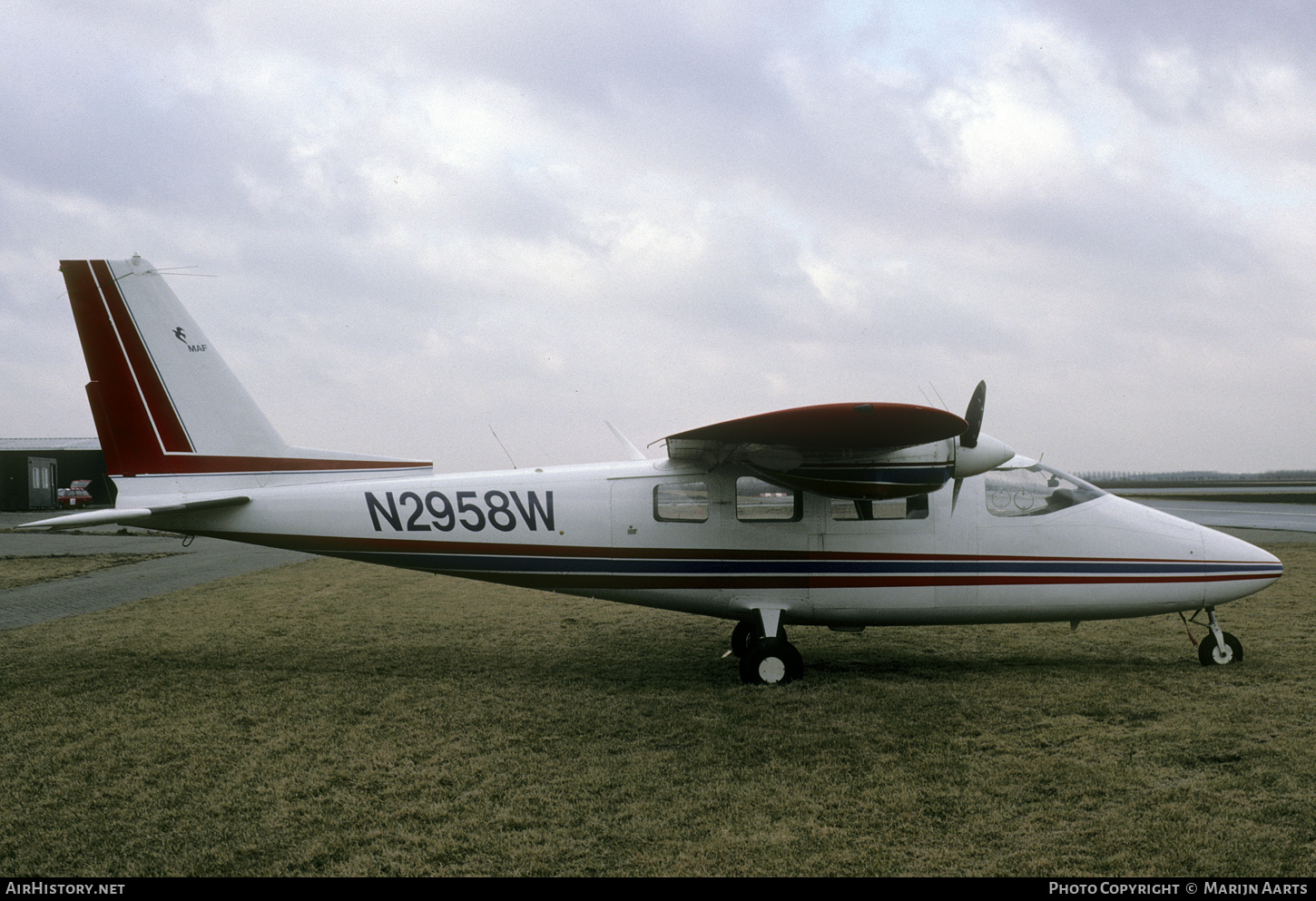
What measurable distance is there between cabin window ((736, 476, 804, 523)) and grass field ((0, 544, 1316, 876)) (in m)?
1.55

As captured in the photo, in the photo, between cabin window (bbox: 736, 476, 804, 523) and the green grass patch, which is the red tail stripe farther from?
the green grass patch

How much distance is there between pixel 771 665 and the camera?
6988 millimetres

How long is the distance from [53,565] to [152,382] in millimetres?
13553

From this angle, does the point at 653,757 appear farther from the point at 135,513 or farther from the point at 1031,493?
the point at 135,513

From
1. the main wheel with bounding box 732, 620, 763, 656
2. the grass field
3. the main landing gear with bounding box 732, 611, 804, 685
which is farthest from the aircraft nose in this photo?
the main wheel with bounding box 732, 620, 763, 656

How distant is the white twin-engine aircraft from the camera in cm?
728

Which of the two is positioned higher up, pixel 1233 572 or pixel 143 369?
pixel 143 369

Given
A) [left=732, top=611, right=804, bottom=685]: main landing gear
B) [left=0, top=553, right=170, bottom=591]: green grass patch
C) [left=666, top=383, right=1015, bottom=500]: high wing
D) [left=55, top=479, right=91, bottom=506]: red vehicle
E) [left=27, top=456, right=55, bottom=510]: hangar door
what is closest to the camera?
[left=666, top=383, right=1015, bottom=500]: high wing

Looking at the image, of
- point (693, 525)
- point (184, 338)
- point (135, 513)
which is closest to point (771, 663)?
point (693, 525)

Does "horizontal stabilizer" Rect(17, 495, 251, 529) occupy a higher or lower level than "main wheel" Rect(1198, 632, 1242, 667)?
higher

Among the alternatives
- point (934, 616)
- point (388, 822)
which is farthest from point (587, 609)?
point (388, 822)

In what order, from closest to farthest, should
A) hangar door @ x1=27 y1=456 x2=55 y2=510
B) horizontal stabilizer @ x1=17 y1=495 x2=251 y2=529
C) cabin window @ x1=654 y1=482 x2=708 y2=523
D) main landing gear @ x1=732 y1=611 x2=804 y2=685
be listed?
1. horizontal stabilizer @ x1=17 y1=495 x2=251 y2=529
2. main landing gear @ x1=732 y1=611 x2=804 y2=685
3. cabin window @ x1=654 y1=482 x2=708 y2=523
4. hangar door @ x1=27 y1=456 x2=55 y2=510

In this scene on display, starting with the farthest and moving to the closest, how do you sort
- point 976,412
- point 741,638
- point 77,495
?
1. point 77,495
2. point 741,638
3. point 976,412

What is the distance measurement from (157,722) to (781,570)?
535 cm
